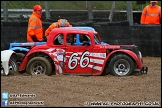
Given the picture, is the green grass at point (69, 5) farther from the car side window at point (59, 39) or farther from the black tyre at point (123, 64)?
the black tyre at point (123, 64)

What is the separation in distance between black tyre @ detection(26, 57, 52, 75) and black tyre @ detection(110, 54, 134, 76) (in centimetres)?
147

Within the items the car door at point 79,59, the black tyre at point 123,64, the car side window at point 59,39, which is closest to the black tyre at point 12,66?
the car side window at point 59,39

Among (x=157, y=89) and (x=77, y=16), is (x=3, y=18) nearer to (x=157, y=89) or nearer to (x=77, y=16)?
(x=77, y=16)

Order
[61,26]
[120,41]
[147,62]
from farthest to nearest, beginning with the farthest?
[120,41] → [147,62] → [61,26]

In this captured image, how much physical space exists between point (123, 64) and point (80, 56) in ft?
3.31

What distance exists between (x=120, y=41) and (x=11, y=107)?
804 centimetres

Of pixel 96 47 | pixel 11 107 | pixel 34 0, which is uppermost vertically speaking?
pixel 34 0

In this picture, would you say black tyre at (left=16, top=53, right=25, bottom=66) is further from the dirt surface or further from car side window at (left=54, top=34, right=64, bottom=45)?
the dirt surface

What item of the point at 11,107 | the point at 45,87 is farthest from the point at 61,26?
the point at 11,107

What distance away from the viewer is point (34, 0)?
16891mm

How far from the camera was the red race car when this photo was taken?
11.0 metres

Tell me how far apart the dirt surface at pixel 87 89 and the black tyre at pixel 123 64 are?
16 cm

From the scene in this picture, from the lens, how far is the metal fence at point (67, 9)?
15102 millimetres

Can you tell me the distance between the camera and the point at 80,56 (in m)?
11.1
